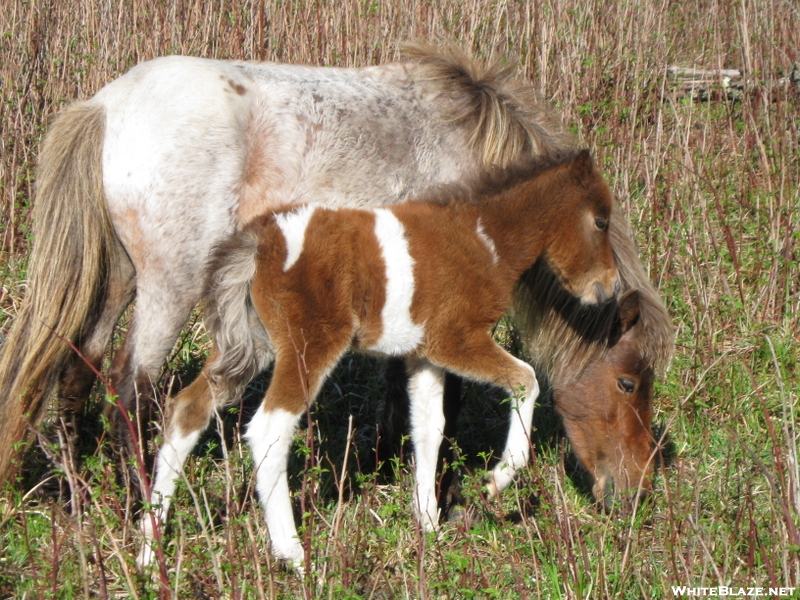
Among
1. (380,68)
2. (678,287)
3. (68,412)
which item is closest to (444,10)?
(380,68)

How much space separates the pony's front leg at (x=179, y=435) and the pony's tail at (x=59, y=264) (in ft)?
2.10

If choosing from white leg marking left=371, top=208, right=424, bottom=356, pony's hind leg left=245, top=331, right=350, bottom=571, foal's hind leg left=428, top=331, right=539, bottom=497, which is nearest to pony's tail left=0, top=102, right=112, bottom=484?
pony's hind leg left=245, top=331, right=350, bottom=571

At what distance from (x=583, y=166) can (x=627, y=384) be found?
934 mm

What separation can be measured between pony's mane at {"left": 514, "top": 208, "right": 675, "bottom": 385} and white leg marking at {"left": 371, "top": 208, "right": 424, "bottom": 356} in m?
0.84

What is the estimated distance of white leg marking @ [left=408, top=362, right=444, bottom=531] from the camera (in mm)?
3201

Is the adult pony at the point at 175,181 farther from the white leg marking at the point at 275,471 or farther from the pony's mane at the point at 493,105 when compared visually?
the white leg marking at the point at 275,471

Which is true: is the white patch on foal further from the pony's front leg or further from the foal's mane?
the pony's front leg

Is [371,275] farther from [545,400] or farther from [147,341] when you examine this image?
[545,400]

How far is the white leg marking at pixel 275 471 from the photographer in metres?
2.77

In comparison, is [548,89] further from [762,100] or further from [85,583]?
[85,583]

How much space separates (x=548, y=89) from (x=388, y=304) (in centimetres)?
321

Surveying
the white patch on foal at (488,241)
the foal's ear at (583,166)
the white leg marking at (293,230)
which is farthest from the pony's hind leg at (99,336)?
the foal's ear at (583,166)

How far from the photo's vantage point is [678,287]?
4738 millimetres

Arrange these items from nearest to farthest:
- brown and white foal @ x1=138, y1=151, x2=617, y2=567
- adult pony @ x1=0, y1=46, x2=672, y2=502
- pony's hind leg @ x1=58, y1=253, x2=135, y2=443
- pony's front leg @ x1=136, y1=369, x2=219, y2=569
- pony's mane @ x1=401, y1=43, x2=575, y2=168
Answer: brown and white foal @ x1=138, y1=151, x2=617, y2=567 → pony's front leg @ x1=136, y1=369, x2=219, y2=569 → adult pony @ x1=0, y1=46, x2=672, y2=502 → pony's hind leg @ x1=58, y1=253, x2=135, y2=443 → pony's mane @ x1=401, y1=43, x2=575, y2=168
